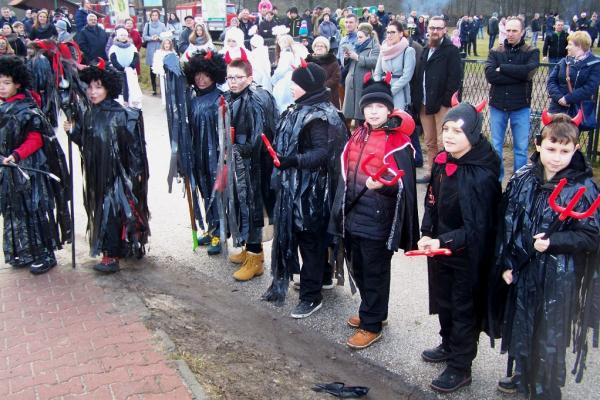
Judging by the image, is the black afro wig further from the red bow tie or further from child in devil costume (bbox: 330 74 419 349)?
the red bow tie

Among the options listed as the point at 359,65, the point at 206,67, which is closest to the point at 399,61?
the point at 359,65

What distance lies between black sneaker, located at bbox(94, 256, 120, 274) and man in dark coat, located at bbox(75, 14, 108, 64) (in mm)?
9315

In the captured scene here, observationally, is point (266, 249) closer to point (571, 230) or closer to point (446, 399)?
point (446, 399)

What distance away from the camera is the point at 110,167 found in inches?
207

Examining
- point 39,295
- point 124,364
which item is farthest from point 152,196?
point 124,364

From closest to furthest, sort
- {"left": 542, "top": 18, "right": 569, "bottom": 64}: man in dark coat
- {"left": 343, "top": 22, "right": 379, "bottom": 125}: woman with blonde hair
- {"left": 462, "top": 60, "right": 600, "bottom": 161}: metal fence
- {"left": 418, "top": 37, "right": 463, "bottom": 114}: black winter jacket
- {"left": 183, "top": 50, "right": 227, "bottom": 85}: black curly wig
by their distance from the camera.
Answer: {"left": 183, "top": 50, "right": 227, "bottom": 85}: black curly wig, {"left": 418, "top": 37, "right": 463, "bottom": 114}: black winter jacket, {"left": 462, "top": 60, "right": 600, "bottom": 161}: metal fence, {"left": 343, "top": 22, "right": 379, "bottom": 125}: woman with blonde hair, {"left": 542, "top": 18, "right": 569, "bottom": 64}: man in dark coat

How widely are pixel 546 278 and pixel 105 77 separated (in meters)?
3.83

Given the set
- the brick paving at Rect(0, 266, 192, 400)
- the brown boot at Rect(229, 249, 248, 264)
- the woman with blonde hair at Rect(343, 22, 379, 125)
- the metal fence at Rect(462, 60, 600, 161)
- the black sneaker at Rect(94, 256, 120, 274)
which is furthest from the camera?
the woman with blonde hair at Rect(343, 22, 379, 125)

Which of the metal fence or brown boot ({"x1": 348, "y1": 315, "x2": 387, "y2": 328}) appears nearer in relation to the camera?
brown boot ({"x1": 348, "y1": 315, "x2": 387, "y2": 328})

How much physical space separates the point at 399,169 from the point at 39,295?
3.15 m

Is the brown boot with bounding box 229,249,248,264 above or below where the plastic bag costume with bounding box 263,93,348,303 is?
below

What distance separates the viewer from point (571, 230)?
319 centimetres

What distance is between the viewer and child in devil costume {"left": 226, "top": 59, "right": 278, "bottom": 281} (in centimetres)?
509

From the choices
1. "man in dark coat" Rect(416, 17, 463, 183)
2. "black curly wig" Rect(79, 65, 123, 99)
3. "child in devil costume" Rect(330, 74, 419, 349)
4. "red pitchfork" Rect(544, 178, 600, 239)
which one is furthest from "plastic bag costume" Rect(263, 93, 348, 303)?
"man in dark coat" Rect(416, 17, 463, 183)
